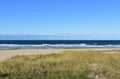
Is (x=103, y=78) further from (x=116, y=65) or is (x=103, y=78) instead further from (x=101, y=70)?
(x=116, y=65)

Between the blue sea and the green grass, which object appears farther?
the blue sea

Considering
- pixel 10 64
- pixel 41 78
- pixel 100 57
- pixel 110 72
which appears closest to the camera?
pixel 41 78

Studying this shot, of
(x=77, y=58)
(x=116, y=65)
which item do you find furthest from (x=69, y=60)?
(x=116, y=65)

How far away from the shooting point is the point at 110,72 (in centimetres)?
1450

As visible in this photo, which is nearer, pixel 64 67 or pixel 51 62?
pixel 64 67

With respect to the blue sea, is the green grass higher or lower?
lower

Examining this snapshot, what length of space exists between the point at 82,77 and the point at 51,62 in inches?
159

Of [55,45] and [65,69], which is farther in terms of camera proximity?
[55,45]

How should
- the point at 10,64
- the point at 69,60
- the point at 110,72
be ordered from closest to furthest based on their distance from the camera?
the point at 110,72, the point at 10,64, the point at 69,60

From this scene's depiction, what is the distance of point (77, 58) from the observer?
1916 cm

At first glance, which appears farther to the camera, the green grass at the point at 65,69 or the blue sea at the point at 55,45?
the blue sea at the point at 55,45

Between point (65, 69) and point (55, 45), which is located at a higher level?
point (55, 45)

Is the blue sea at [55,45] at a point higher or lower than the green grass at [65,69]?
higher

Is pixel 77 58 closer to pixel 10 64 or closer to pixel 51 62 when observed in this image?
pixel 51 62
